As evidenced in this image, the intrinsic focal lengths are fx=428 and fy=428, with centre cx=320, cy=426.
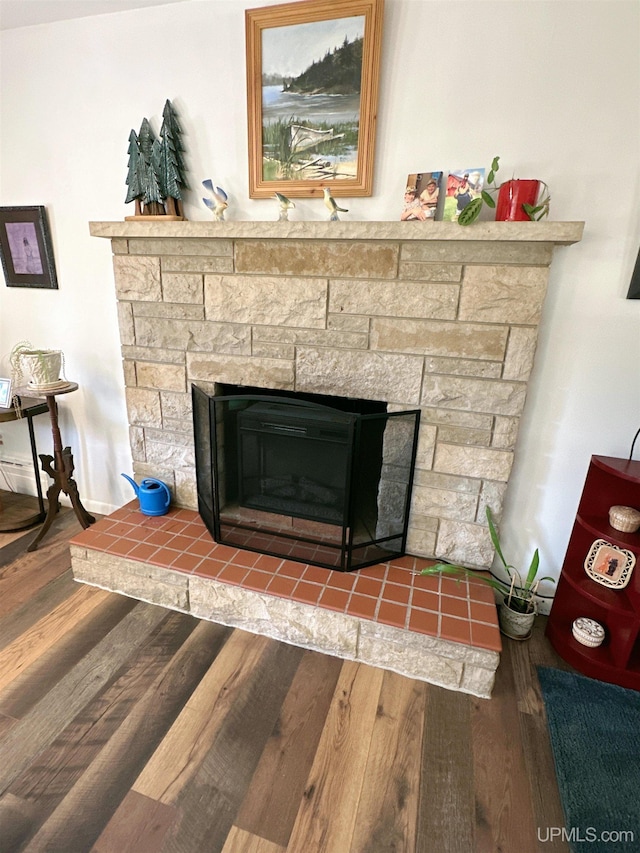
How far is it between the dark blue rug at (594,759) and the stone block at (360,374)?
1205 millimetres

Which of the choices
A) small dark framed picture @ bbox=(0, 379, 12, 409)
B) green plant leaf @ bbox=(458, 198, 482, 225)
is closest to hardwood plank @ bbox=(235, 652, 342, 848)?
green plant leaf @ bbox=(458, 198, 482, 225)

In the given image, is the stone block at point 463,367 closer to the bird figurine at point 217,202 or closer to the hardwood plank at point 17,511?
the bird figurine at point 217,202

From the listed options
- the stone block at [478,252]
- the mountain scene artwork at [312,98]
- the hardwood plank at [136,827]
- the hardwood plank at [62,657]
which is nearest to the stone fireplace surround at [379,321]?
the stone block at [478,252]

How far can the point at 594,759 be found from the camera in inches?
52.6

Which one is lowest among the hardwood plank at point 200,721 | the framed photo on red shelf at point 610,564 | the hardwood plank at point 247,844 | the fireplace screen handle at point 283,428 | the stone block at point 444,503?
the hardwood plank at point 200,721

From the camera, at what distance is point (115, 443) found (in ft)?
7.98

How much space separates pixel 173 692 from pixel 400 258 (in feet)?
5.72

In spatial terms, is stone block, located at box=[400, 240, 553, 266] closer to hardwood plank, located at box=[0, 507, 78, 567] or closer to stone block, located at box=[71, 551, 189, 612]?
stone block, located at box=[71, 551, 189, 612]

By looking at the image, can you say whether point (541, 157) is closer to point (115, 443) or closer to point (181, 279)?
point (181, 279)

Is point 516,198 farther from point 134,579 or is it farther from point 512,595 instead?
point 134,579

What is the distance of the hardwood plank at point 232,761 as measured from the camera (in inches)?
44.0

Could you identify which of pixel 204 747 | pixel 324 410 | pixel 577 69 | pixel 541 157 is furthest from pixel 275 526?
pixel 577 69

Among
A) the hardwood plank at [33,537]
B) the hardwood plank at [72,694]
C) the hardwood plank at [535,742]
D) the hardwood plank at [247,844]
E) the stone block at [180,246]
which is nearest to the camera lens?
the hardwood plank at [247,844]

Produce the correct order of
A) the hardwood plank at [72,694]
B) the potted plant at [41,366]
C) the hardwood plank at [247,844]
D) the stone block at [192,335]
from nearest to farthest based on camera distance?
the hardwood plank at [247,844] < the hardwood plank at [72,694] < the stone block at [192,335] < the potted plant at [41,366]
